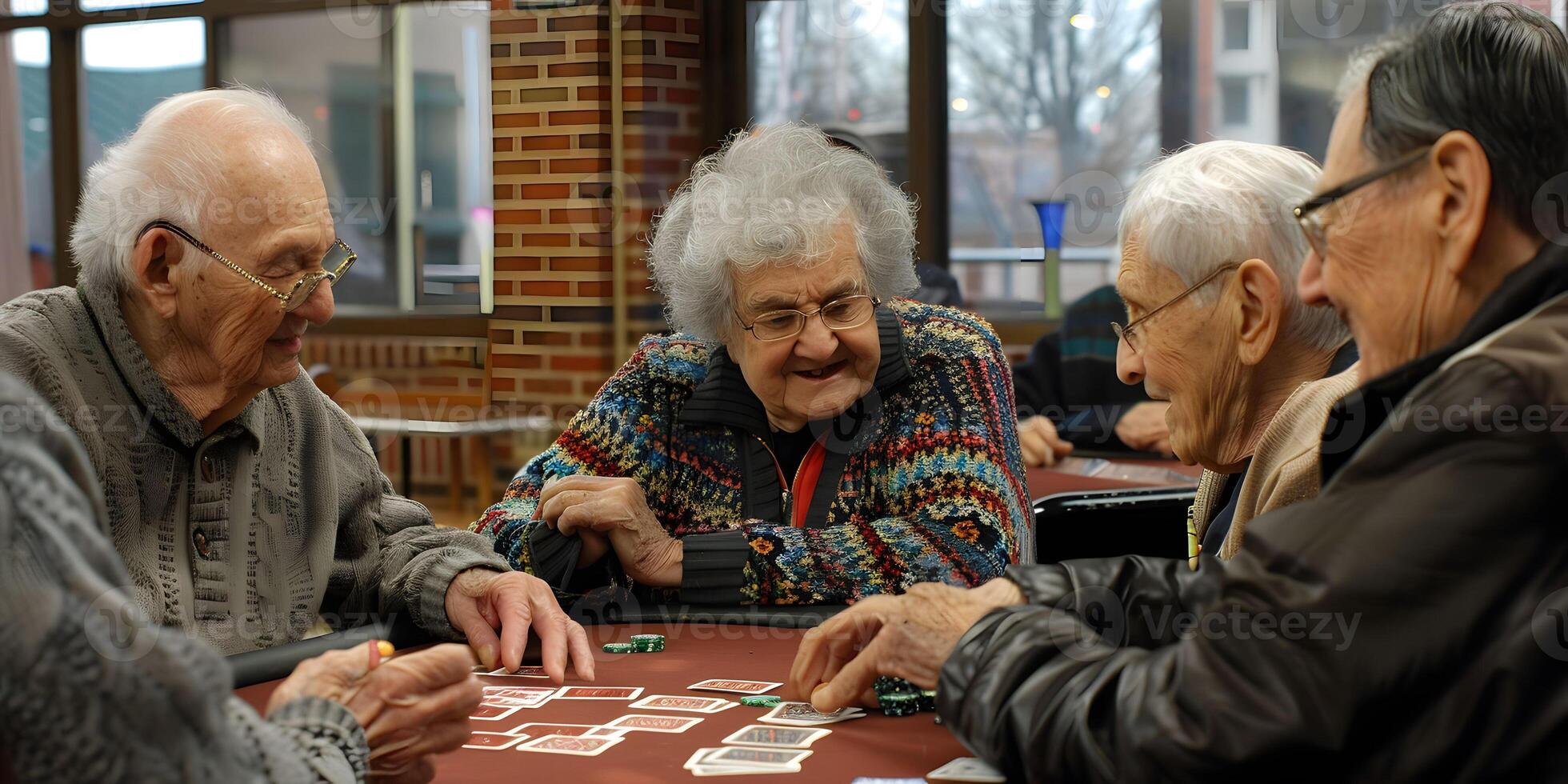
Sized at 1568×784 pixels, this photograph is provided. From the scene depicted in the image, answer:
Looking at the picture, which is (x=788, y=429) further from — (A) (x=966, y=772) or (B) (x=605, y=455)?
(A) (x=966, y=772)

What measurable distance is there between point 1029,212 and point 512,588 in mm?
5720

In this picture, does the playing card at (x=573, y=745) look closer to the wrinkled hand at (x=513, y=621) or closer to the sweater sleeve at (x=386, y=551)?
the wrinkled hand at (x=513, y=621)

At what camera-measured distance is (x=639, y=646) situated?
7.34ft

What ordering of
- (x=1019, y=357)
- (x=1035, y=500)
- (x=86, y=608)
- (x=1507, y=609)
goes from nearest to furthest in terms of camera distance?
(x=86, y=608)
(x=1507, y=609)
(x=1035, y=500)
(x=1019, y=357)

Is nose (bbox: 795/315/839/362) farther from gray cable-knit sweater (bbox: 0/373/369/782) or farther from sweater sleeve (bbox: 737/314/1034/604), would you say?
gray cable-knit sweater (bbox: 0/373/369/782)

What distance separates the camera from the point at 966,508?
2.52 meters

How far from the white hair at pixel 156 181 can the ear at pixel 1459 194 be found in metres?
1.75

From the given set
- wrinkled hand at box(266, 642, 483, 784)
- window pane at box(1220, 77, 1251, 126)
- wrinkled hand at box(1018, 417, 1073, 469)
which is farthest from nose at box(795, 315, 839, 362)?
window pane at box(1220, 77, 1251, 126)

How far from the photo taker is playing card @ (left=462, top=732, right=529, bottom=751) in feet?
5.56

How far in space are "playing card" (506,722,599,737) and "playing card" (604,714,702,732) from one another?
0.12 feet

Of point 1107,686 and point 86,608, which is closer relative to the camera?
point 86,608

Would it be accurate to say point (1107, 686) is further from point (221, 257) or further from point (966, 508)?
point (221, 257)

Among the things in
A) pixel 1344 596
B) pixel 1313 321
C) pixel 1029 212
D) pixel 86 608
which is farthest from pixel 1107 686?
pixel 1029 212

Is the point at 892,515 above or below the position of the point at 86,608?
below
